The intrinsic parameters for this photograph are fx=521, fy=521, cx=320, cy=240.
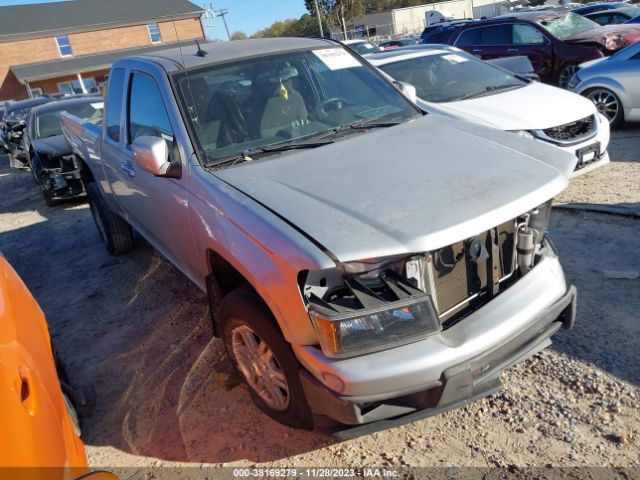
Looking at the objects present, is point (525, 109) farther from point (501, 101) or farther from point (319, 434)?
point (319, 434)

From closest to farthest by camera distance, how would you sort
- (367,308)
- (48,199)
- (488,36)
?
1. (367,308)
2. (48,199)
3. (488,36)

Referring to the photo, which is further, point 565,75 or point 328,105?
point 565,75

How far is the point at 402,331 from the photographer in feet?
7.09

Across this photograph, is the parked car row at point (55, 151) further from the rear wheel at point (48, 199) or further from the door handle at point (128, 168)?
the door handle at point (128, 168)

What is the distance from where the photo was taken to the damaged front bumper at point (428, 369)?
6.97 feet

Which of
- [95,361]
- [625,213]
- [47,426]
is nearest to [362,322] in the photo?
[47,426]

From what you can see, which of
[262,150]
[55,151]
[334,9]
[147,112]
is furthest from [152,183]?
[334,9]

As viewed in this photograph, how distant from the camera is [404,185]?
8.35 ft

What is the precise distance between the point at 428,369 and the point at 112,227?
4.53 meters

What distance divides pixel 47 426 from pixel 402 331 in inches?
→ 54.0

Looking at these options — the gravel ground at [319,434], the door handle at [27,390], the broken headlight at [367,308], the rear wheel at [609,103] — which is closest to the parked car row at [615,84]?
the rear wheel at [609,103]

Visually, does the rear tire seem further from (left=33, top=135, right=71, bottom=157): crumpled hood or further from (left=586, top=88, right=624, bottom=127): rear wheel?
(left=586, top=88, right=624, bottom=127): rear wheel

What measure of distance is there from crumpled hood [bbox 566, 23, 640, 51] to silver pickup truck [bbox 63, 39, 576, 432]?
8.08 meters

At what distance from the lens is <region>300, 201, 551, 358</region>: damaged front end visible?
2.12m
